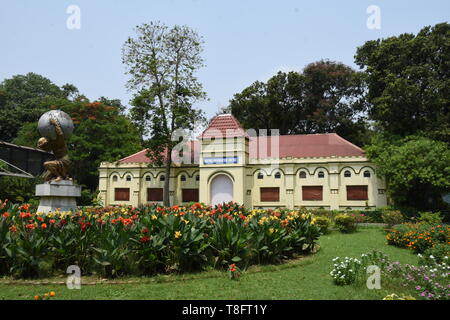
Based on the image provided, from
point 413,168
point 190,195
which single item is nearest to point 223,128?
point 190,195

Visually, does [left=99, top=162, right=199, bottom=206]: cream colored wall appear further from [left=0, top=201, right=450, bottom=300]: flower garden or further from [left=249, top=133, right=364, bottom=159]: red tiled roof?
[left=0, top=201, right=450, bottom=300]: flower garden

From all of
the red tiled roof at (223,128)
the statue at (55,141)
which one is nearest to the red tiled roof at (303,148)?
the red tiled roof at (223,128)

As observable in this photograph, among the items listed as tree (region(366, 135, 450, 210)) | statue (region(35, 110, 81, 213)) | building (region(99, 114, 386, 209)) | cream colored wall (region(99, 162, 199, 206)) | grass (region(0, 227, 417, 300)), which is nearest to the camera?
grass (region(0, 227, 417, 300))

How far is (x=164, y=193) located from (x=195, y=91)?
924 cm

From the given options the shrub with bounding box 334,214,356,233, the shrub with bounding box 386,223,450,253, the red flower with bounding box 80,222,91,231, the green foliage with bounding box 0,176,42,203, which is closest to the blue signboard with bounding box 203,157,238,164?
the shrub with bounding box 334,214,356,233

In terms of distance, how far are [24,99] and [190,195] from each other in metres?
38.9

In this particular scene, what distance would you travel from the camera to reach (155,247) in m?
7.89

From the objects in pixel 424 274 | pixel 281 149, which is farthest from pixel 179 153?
pixel 424 274

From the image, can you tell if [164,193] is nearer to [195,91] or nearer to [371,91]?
[195,91]

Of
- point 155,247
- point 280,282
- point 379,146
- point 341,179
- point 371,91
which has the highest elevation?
point 371,91

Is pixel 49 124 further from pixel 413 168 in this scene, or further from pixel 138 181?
pixel 413 168

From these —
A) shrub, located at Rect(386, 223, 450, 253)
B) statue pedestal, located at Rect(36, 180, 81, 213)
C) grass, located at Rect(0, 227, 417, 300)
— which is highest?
statue pedestal, located at Rect(36, 180, 81, 213)

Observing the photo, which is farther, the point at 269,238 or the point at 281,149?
the point at 281,149

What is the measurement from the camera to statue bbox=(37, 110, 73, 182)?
46.9 feet
